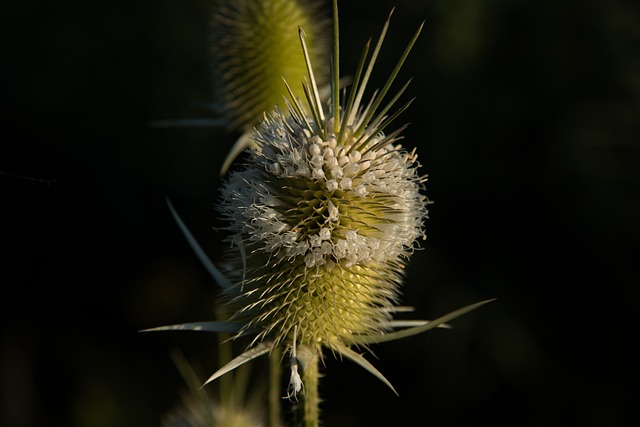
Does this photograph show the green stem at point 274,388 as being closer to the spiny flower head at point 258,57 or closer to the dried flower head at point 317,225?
the dried flower head at point 317,225

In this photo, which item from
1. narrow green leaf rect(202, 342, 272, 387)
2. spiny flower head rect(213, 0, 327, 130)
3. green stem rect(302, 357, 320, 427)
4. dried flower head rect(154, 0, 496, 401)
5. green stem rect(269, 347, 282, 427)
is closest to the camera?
narrow green leaf rect(202, 342, 272, 387)

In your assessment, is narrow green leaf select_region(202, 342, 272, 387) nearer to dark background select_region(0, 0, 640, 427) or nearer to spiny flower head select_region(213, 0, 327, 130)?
spiny flower head select_region(213, 0, 327, 130)

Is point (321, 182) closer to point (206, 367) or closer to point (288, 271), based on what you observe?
point (288, 271)

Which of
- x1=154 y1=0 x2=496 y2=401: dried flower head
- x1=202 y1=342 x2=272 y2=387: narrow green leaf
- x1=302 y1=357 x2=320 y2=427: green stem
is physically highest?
x1=154 y1=0 x2=496 y2=401: dried flower head

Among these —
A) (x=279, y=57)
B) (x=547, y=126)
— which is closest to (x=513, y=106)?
(x=547, y=126)

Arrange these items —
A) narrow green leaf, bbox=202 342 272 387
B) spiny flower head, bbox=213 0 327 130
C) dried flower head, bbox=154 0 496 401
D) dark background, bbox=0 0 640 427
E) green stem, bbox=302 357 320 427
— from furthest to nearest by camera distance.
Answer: dark background, bbox=0 0 640 427 < spiny flower head, bbox=213 0 327 130 < green stem, bbox=302 357 320 427 < dried flower head, bbox=154 0 496 401 < narrow green leaf, bbox=202 342 272 387

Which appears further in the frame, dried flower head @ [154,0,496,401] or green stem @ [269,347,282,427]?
green stem @ [269,347,282,427]

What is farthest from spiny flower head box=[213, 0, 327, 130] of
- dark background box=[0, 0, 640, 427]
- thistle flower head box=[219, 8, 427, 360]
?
dark background box=[0, 0, 640, 427]
